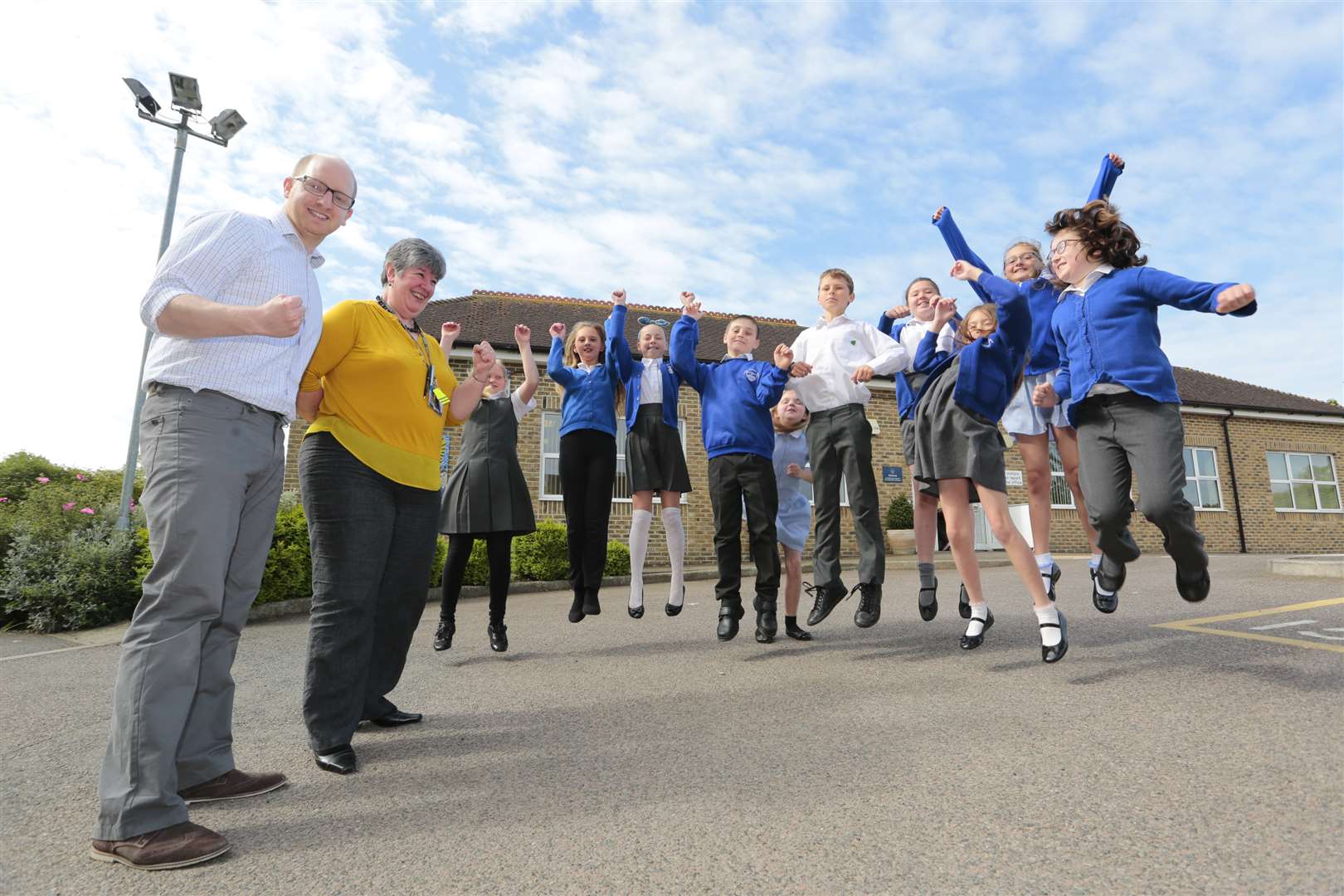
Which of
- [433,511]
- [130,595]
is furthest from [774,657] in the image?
[130,595]

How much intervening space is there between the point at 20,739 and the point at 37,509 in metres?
8.95

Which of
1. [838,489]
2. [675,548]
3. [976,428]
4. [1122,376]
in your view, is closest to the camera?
[1122,376]

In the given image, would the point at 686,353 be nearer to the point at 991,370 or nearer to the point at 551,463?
the point at 991,370

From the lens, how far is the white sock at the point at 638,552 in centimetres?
556

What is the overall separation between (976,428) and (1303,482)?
2443cm

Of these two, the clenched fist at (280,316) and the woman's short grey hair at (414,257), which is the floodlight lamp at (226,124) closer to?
the woman's short grey hair at (414,257)

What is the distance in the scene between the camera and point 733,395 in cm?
512

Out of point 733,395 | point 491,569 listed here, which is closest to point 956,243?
point 733,395

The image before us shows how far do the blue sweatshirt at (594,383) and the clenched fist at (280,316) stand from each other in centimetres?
310

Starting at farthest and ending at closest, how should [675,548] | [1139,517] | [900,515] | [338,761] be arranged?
[1139,517], [900,515], [675,548], [338,761]

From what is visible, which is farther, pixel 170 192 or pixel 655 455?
pixel 170 192

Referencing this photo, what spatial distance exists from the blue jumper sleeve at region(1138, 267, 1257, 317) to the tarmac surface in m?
1.74

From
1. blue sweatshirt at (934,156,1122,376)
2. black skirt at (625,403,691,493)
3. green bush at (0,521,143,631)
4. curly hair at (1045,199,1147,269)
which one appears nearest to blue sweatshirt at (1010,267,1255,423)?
curly hair at (1045,199,1147,269)

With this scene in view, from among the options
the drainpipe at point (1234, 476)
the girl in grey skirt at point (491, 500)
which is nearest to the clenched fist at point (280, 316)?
the girl in grey skirt at point (491, 500)
